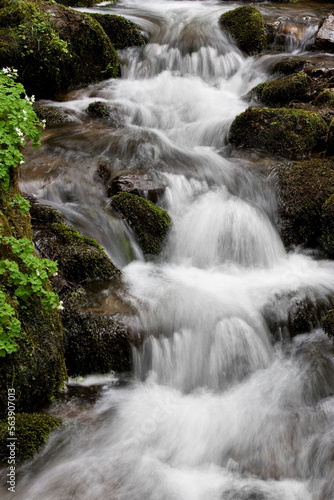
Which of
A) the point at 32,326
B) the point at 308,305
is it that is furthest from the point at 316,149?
the point at 32,326

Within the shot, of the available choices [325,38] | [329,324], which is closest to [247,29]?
[325,38]

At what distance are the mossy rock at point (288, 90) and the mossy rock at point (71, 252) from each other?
6240mm

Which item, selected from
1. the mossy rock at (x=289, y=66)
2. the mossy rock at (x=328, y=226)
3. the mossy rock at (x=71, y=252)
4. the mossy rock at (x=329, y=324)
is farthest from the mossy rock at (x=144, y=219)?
the mossy rock at (x=289, y=66)

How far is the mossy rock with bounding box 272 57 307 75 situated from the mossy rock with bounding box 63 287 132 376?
28.7ft

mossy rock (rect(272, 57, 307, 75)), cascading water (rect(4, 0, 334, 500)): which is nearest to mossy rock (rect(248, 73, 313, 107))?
mossy rock (rect(272, 57, 307, 75))

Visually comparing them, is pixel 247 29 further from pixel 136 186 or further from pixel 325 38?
pixel 136 186

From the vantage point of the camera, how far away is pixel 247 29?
41.5ft

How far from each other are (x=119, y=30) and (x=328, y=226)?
26.9 ft

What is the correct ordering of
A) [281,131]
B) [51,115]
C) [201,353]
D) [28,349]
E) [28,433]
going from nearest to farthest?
[28,433], [28,349], [201,353], [281,131], [51,115]

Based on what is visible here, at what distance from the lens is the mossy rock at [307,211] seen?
22.8ft

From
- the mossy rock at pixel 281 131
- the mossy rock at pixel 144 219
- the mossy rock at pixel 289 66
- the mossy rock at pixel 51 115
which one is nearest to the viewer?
the mossy rock at pixel 144 219

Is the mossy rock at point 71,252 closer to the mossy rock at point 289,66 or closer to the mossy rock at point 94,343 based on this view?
the mossy rock at point 94,343

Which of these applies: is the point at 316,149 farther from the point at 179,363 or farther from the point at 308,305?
the point at 179,363

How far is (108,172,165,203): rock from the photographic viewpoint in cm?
687
